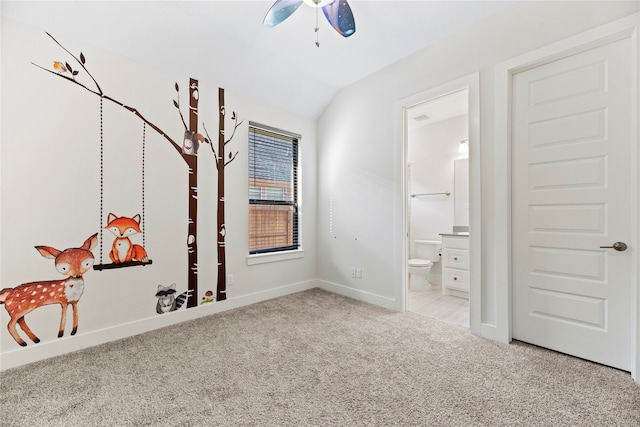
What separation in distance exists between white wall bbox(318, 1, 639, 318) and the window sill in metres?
0.39

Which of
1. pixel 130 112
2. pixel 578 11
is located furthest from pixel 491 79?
pixel 130 112

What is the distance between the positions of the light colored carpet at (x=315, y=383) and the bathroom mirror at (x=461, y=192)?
228cm

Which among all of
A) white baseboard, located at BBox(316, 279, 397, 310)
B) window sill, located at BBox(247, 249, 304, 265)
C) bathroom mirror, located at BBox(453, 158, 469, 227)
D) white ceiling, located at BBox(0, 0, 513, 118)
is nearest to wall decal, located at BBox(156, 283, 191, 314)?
window sill, located at BBox(247, 249, 304, 265)

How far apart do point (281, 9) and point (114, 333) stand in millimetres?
3006

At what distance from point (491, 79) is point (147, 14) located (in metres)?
2.94

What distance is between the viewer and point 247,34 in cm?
269

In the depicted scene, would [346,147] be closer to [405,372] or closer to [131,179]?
[131,179]

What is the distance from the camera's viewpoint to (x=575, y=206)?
6.87 ft

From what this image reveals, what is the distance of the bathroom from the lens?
3.82 m

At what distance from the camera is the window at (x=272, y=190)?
11.5ft

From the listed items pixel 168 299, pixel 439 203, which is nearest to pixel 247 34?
pixel 168 299

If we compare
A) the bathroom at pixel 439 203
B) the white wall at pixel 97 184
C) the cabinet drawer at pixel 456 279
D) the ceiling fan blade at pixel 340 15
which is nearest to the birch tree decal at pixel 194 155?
the white wall at pixel 97 184

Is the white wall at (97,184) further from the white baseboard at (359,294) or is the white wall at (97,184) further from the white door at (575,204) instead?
→ the white door at (575,204)

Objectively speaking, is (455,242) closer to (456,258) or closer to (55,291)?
(456,258)
